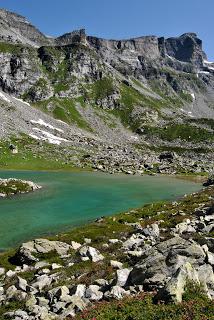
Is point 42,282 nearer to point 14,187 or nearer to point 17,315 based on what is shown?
point 17,315

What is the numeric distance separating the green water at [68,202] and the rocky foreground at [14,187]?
251 centimetres

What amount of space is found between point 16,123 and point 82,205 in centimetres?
12610

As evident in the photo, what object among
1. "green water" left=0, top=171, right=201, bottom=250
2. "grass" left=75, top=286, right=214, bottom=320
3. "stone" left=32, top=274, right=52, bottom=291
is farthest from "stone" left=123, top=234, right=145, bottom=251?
"green water" left=0, top=171, right=201, bottom=250

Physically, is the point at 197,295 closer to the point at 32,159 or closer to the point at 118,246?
the point at 118,246

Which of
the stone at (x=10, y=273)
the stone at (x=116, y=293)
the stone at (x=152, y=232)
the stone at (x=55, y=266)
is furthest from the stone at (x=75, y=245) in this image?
the stone at (x=116, y=293)

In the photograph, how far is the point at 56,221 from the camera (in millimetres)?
55969

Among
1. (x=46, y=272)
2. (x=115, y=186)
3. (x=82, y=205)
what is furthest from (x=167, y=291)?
(x=115, y=186)

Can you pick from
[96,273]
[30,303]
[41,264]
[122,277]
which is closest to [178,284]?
[122,277]

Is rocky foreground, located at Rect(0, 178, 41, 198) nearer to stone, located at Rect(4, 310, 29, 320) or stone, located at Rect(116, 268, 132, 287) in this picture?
stone, located at Rect(116, 268, 132, 287)

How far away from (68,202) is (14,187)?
46.9 ft

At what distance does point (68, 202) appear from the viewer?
71438 millimetres

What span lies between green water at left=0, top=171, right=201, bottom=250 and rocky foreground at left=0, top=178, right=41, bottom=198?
8.22 ft

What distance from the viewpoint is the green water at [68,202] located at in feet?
167

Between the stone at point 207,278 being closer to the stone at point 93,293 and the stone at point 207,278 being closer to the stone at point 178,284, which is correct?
the stone at point 178,284
